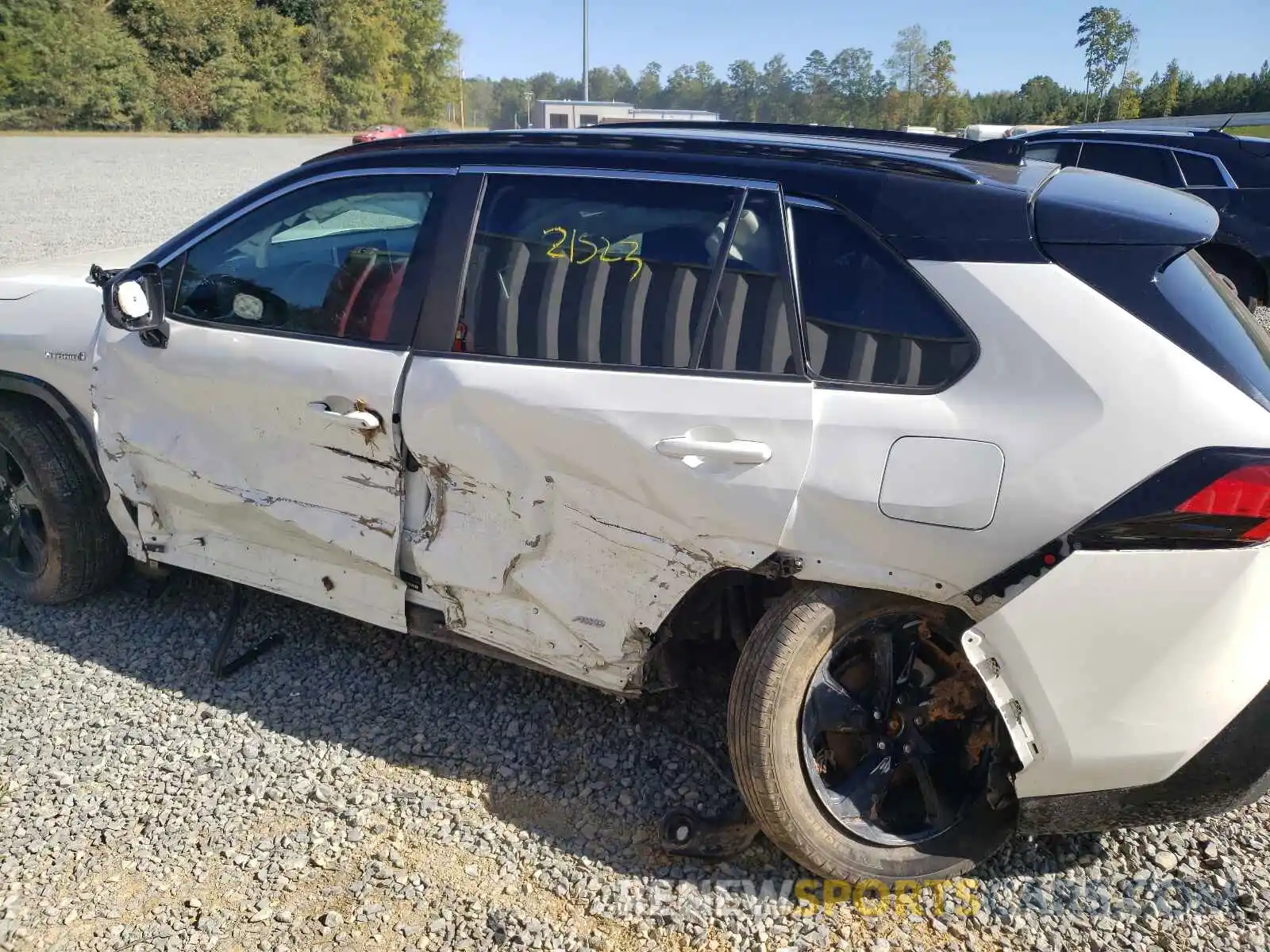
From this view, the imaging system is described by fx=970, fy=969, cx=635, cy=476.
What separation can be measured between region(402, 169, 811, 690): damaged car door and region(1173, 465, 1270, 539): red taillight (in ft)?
2.75

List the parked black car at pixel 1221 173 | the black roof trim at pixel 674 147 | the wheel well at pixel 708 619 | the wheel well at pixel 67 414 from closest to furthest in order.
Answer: the black roof trim at pixel 674 147 < the wheel well at pixel 708 619 < the wheel well at pixel 67 414 < the parked black car at pixel 1221 173

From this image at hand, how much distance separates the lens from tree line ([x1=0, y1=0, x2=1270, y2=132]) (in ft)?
125

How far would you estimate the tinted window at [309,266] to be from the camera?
3021 mm

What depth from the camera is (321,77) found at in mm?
54781

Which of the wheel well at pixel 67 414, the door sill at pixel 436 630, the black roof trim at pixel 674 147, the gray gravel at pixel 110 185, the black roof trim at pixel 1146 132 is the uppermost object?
the black roof trim at pixel 674 147

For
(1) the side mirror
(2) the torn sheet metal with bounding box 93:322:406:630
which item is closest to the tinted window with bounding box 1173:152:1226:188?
(2) the torn sheet metal with bounding box 93:322:406:630

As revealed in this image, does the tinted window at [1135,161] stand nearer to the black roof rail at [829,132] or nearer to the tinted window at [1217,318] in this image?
the black roof rail at [829,132]

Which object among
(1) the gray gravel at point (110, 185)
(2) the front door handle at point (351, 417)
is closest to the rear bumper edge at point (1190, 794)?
(2) the front door handle at point (351, 417)

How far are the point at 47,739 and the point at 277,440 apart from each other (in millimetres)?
1223

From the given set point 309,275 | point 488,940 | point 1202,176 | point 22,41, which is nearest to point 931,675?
point 488,940

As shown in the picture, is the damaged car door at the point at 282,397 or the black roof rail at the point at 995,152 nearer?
the black roof rail at the point at 995,152

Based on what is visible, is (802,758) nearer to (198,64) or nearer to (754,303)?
(754,303)

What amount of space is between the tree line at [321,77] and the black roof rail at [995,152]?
32.8m

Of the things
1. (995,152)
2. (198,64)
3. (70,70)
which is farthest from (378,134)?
(995,152)
